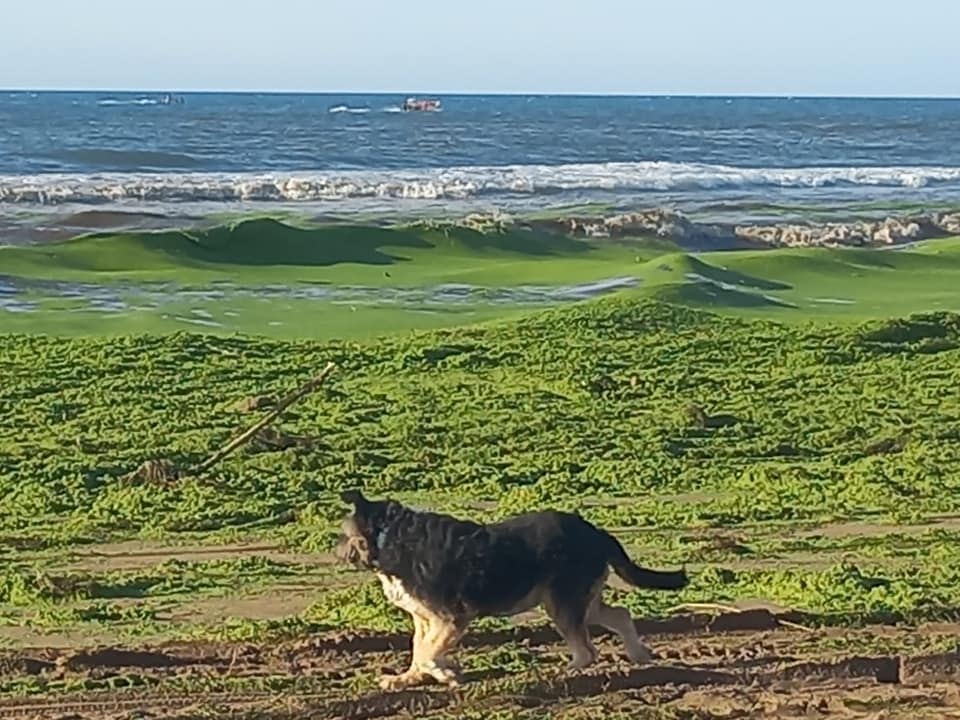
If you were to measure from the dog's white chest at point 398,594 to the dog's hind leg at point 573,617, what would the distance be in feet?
1.52

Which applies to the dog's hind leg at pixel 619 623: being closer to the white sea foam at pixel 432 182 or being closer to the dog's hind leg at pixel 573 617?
the dog's hind leg at pixel 573 617

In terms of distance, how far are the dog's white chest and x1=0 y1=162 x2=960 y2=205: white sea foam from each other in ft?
93.9

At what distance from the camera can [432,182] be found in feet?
133

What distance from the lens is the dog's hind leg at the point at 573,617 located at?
6160mm

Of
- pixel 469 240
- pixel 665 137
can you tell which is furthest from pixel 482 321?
pixel 665 137

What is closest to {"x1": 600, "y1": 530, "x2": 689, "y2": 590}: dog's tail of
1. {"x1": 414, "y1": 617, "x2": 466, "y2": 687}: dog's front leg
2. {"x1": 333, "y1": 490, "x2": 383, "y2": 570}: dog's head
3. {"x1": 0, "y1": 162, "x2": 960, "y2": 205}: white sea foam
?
{"x1": 414, "y1": 617, "x2": 466, "y2": 687}: dog's front leg

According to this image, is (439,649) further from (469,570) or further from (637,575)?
(637,575)

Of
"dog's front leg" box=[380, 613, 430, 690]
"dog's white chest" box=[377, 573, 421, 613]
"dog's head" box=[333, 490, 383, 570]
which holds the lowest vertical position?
"dog's front leg" box=[380, 613, 430, 690]

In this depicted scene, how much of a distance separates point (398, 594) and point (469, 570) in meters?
0.29

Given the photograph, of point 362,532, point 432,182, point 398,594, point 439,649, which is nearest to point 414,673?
point 439,649

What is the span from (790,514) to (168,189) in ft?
97.6

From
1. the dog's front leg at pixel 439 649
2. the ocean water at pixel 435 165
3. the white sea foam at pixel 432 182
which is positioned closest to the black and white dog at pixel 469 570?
the dog's front leg at pixel 439 649

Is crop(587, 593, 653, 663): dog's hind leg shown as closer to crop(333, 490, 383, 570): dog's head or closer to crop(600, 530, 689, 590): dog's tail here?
crop(600, 530, 689, 590): dog's tail

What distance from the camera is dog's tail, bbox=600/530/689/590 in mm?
6320
